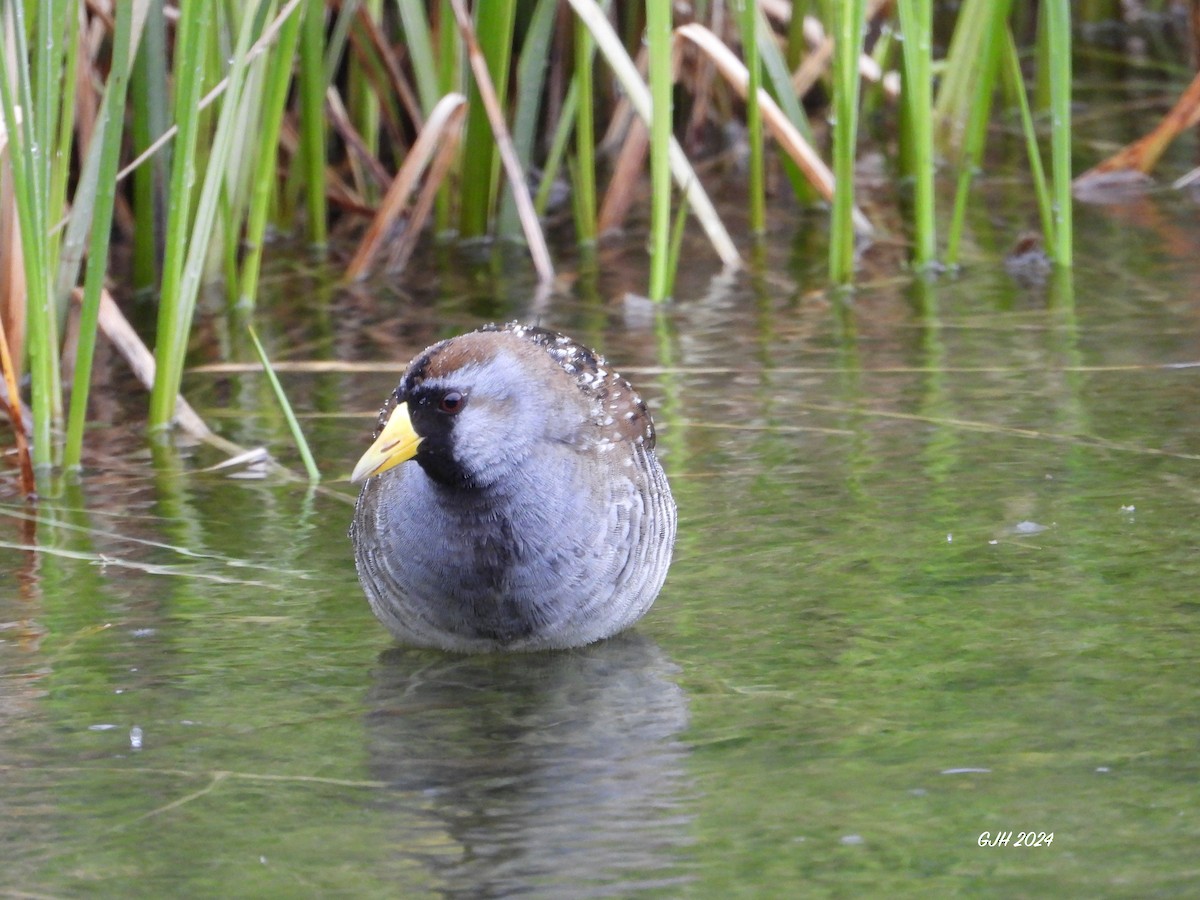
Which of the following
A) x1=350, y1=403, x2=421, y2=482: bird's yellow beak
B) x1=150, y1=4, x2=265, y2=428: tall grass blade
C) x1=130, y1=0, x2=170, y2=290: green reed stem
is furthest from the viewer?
x1=130, y1=0, x2=170, y2=290: green reed stem

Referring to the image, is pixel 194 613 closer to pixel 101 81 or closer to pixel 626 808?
pixel 626 808

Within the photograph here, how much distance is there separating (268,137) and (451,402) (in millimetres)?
2198

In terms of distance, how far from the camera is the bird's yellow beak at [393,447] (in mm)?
3193

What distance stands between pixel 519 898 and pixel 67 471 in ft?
7.90

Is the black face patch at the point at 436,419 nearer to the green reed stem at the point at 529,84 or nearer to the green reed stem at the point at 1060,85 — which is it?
the green reed stem at the point at 1060,85

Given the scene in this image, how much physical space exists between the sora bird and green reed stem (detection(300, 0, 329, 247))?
2.75 metres

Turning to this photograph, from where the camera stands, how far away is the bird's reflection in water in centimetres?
261

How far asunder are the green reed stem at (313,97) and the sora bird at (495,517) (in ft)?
9.02

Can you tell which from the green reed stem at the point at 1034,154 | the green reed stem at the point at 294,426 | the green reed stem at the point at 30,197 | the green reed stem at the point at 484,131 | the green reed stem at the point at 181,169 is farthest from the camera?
the green reed stem at the point at 484,131

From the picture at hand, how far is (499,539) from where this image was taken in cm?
329

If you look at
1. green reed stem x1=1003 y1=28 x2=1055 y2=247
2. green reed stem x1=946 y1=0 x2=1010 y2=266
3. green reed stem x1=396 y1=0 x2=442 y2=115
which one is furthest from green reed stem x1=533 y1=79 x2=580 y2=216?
green reed stem x1=1003 y1=28 x2=1055 y2=247

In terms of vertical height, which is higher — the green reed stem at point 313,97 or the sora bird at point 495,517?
the green reed stem at point 313,97

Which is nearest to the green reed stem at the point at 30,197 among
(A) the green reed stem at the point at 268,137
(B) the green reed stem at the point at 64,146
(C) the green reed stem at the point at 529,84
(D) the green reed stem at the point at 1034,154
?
(B) the green reed stem at the point at 64,146

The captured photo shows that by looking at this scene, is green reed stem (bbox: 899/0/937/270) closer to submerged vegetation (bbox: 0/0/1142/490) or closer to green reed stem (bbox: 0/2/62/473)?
submerged vegetation (bbox: 0/0/1142/490)
